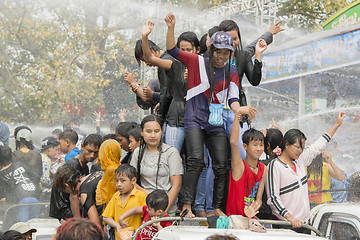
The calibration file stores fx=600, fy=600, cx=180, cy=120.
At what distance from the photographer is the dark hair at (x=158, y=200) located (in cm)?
453

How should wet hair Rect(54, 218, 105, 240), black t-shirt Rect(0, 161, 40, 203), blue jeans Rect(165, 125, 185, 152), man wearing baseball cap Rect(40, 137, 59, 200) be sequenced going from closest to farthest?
1. wet hair Rect(54, 218, 105, 240)
2. blue jeans Rect(165, 125, 185, 152)
3. black t-shirt Rect(0, 161, 40, 203)
4. man wearing baseball cap Rect(40, 137, 59, 200)

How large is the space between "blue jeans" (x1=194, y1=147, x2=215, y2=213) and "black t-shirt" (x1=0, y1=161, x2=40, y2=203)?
3425 mm

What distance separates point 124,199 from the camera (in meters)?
4.90

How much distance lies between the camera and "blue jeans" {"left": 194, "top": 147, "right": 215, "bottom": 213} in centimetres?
501

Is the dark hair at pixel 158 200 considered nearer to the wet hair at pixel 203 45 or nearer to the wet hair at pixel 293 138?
the wet hair at pixel 293 138

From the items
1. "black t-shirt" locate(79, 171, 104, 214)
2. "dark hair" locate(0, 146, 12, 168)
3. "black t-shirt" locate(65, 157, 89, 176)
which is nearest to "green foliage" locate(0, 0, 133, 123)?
"dark hair" locate(0, 146, 12, 168)

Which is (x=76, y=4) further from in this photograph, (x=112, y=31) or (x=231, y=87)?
(x=231, y=87)

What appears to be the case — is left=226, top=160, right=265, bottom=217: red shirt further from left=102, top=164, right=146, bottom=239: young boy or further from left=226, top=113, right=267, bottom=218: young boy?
left=102, top=164, right=146, bottom=239: young boy

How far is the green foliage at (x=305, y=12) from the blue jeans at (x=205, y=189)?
55.7ft

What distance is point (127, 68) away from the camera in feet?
51.5

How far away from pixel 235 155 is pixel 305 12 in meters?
17.8

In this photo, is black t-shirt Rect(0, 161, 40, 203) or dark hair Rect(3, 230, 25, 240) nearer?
dark hair Rect(3, 230, 25, 240)

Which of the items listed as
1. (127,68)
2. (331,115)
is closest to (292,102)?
(331,115)

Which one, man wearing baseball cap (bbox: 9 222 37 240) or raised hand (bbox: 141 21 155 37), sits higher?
raised hand (bbox: 141 21 155 37)
